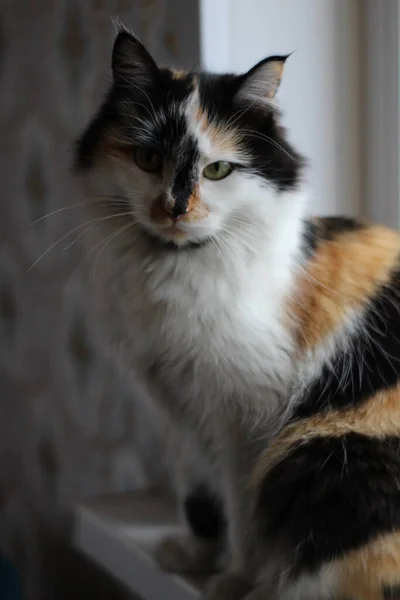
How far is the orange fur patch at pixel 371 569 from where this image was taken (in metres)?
0.75

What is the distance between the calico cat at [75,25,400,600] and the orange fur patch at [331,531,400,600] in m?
0.01

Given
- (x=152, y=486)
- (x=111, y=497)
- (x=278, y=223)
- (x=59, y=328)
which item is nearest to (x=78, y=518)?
(x=111, y=497)

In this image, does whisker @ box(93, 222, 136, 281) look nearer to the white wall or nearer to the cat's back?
the cat's back

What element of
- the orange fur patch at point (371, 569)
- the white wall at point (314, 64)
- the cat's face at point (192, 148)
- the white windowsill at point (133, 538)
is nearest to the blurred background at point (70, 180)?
the white wall at point (314, 64)

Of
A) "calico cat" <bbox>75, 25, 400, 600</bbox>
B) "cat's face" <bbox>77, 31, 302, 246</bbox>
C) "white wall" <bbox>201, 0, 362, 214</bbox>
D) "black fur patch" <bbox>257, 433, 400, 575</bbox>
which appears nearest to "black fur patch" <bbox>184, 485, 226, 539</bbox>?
"calico cat" <bbox>75, 25, 400, 600</bbox>

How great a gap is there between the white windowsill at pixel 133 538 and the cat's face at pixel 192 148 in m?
0.51

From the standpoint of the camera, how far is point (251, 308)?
86cm

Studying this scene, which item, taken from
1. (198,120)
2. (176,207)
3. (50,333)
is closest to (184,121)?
(198,120)

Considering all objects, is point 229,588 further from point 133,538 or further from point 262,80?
point 262,80

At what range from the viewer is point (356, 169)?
4.14 feet

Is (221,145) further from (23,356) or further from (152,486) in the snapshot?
(23,356)

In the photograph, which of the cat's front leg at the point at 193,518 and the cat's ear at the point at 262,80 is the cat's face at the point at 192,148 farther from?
the cat's front leg at the point at 193,518

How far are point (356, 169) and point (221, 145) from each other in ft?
1.62

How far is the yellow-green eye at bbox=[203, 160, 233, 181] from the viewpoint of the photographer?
2.77 feet
